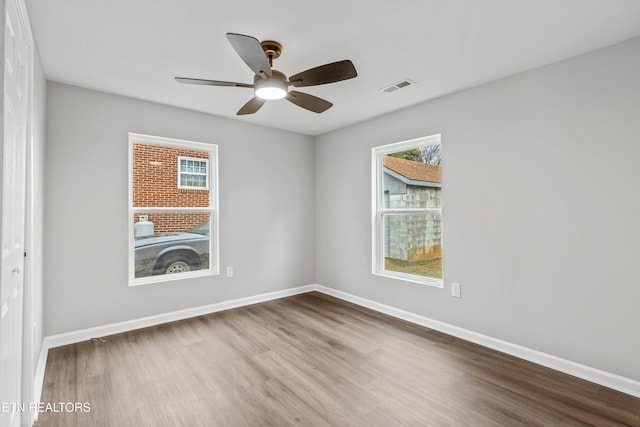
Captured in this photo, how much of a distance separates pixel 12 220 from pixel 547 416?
3.18 metres

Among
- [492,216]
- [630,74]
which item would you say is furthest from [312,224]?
[630,74]

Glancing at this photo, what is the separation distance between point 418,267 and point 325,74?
253 centimetres

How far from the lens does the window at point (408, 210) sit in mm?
3551

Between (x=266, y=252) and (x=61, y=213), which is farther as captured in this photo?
(x=266, y=252)

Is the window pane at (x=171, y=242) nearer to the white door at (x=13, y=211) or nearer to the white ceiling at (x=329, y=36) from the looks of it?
the white ceiling at (x=329, y=36)

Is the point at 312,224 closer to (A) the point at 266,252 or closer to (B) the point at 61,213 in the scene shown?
(A) the point at 266,252

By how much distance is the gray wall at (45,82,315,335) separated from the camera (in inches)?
119

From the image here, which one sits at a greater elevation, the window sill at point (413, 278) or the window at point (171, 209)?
the window at point (171, 209)

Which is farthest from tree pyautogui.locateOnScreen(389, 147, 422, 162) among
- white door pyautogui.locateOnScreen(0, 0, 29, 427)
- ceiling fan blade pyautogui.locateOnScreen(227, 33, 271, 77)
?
white door pyautogui.locateOnScreen(0, 0, 29, 427)

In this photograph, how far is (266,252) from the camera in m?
4.50

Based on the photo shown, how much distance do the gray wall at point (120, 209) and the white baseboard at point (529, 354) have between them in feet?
5.99

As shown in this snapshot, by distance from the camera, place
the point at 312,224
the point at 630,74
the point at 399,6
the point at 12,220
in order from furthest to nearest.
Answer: the point at 312,224
the point at 630,74
the point at 399,6
the point at 12,220

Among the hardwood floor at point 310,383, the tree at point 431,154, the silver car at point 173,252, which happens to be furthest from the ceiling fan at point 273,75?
the hardwood floor at point 310,383

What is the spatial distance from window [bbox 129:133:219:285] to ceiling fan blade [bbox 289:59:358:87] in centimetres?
218
